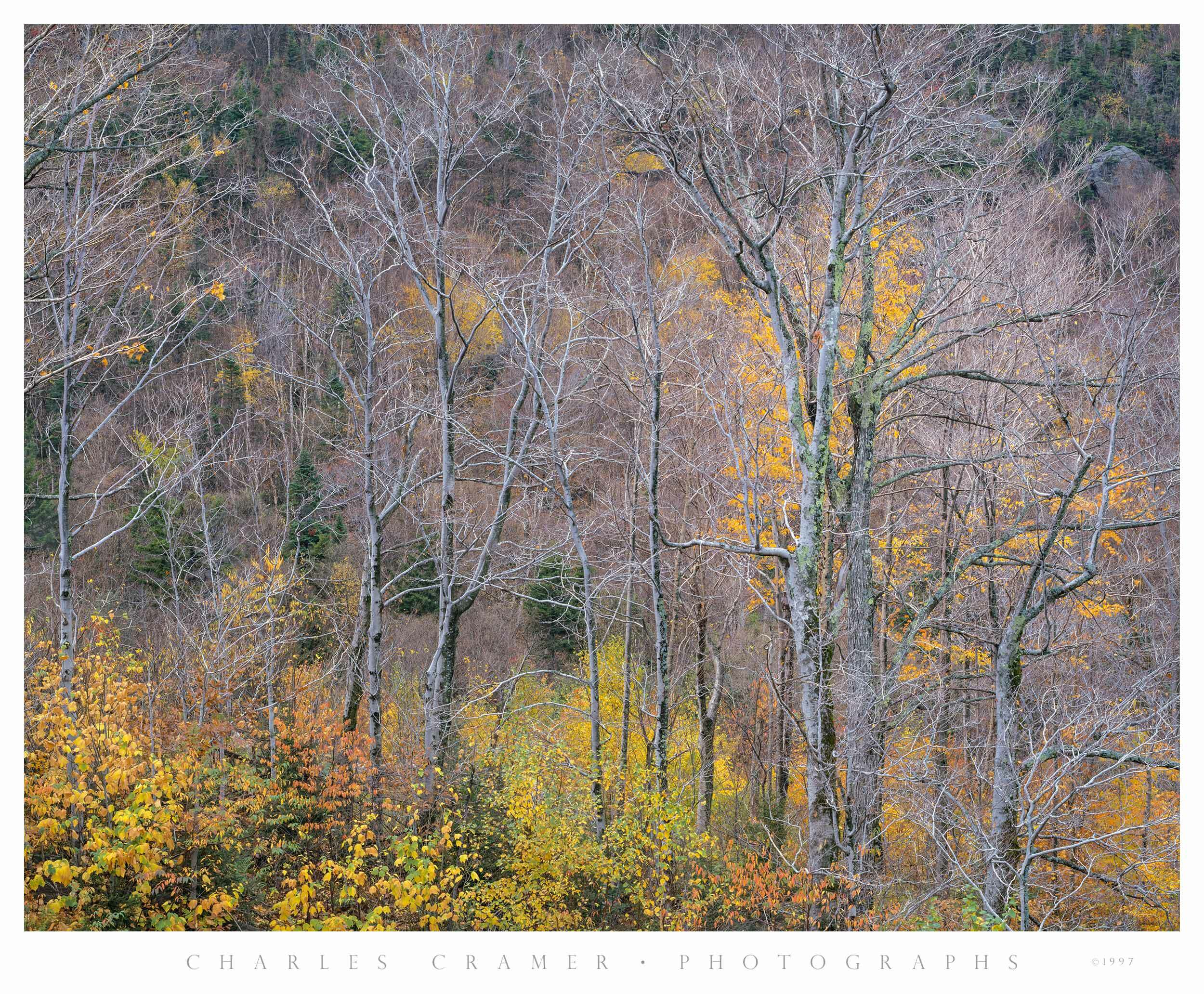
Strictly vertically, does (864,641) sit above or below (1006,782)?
above

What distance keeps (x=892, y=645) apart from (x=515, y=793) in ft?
27.2

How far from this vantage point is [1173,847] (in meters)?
5.74

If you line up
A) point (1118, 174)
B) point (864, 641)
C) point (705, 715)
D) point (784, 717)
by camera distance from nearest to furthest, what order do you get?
1. point (864, 641)
2. point (784, 717)
3. point (705, 715)
4. point (1118, 174)

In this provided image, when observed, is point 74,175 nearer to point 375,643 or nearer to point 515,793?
point 375,643

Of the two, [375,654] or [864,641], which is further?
[375,654]

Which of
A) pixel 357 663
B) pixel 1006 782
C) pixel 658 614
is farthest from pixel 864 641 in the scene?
pixel 357 663

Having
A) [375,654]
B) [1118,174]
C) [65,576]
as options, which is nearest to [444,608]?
[375,654]

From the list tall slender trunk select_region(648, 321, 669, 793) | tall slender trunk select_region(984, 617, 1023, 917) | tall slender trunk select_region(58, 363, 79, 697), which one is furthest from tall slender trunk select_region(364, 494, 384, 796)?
tall slender trunk select_region(984, 617, 1023, 917)

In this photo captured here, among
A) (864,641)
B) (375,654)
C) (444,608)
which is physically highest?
(444,608)

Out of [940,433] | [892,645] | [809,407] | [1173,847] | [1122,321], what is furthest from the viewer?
[892,645]

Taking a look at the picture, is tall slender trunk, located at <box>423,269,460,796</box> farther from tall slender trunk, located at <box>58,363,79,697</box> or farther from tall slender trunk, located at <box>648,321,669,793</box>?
tall slender trunk, located at <box>58,363,79,697</box>

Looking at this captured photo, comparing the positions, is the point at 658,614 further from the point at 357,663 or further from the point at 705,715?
the point at 357,663

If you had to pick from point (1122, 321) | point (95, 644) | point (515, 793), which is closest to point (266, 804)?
point (515, 793)

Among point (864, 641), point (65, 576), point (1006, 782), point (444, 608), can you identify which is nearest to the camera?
point (1006, 782)
